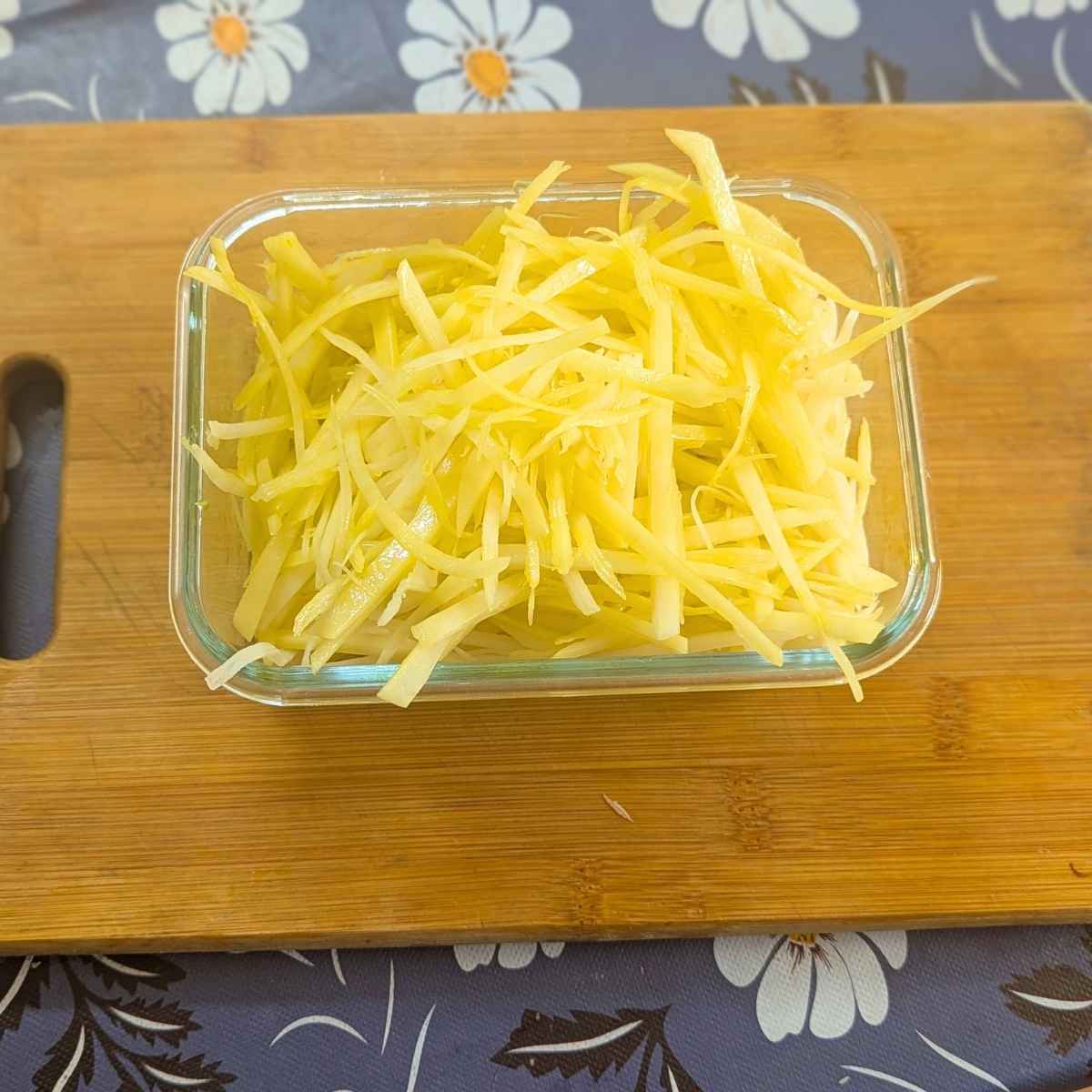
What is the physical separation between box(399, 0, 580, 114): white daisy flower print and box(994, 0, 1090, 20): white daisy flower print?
1.90 ft

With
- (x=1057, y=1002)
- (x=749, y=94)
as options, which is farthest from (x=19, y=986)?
(x=749, y=94)

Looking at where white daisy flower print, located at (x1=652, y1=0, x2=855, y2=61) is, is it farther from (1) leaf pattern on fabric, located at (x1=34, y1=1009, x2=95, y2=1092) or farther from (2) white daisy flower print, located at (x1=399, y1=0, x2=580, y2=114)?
(1) leaf pattern on fabric, located at (x1=34, y1=1009, x2=95, y2=1092)

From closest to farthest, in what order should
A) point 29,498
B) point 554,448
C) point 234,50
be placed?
1. point 554,448
2. point 29,498
3. point 234,50

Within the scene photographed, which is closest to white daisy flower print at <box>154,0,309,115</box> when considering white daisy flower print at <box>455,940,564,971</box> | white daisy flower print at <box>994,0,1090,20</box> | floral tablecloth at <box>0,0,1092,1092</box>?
floral tablecloth at <box>0,0,1092,1092</box>

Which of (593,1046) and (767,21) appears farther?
(767,21)

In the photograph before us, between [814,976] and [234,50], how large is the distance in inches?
51.2

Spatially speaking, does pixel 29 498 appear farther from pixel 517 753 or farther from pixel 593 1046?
pixel 593 1046

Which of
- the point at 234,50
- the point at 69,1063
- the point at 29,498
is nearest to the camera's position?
the point at 69,1063

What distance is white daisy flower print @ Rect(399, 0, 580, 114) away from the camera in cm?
142

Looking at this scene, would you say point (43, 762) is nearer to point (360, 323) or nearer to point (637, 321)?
point (360, 323)

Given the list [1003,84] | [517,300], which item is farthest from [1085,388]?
[517,300]

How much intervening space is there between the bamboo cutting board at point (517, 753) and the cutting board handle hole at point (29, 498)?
0.06 metres

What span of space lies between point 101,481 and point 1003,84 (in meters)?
1.23

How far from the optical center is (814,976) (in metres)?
1.15
